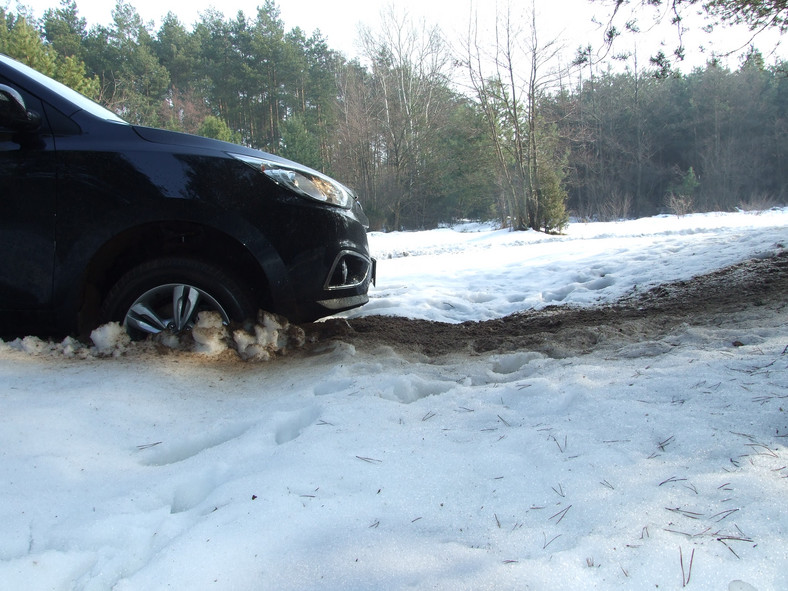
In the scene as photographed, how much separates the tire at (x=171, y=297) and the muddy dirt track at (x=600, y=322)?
2.62 ft

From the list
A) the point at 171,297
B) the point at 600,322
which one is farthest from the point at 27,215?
the point at 600,322

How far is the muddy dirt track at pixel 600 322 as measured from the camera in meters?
3.15

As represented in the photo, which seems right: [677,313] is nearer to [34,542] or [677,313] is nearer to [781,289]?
[781,289]

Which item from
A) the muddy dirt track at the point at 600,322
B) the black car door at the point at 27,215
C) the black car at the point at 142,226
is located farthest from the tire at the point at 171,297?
the muddy dirt track at the point at 600,322

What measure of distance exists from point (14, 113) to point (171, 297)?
1.10 m

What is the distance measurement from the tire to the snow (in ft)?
0.39

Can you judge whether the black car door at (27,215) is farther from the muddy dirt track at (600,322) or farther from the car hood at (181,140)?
the muddy dirt track at (600,322)

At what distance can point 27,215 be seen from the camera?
2.46m

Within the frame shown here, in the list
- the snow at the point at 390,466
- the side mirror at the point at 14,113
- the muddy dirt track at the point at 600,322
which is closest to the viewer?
the snow at the point at 390,466

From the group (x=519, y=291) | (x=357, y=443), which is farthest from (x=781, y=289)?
(x=357, y=443)

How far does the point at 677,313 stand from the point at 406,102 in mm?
28521

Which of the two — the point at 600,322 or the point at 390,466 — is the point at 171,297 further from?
the point at 600,322

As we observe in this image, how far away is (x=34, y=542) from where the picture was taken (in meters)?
1.38

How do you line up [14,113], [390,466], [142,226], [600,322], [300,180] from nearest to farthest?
1. [390,466]
2. [14,113]
3. [142,226]
4. [300,180]
5. [600,322]
